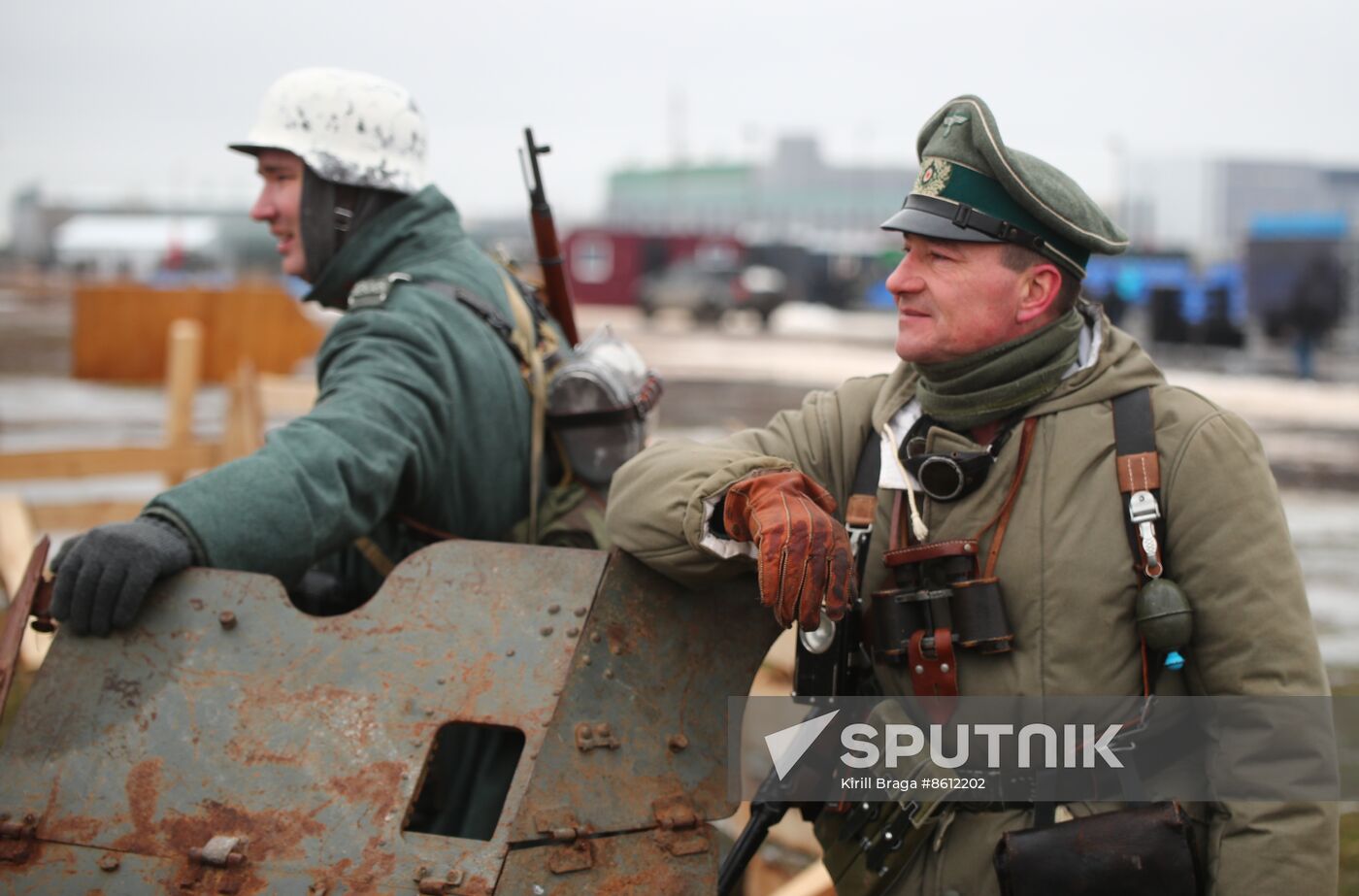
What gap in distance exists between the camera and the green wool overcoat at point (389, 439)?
105 inches

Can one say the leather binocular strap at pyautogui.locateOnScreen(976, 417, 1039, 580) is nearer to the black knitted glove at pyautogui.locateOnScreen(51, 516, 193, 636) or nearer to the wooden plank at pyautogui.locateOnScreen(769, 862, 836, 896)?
the black knitted glove at pyautogui.locateOnScreen(51, 516, 193, 636)

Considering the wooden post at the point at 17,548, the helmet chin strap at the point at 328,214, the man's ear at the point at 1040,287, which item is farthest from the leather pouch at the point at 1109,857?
the wooden post at the point at 17,548

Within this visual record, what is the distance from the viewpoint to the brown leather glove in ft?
7.07

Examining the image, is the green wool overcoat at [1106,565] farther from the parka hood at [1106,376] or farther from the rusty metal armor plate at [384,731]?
the rusty metal armor plate at [384,731]

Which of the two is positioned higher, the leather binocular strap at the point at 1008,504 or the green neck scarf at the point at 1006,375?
the green neck scarf at the point at 1006,375

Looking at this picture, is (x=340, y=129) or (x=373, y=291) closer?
(x=373, y=291)

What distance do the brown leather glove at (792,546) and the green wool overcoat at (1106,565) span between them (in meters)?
0.05

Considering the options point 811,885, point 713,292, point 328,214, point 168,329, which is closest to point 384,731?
point 328,214

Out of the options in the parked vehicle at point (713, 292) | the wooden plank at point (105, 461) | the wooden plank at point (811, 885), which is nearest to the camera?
the wooden plank at point (811, 885)

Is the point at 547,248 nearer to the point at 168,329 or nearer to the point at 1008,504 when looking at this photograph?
the point at 1008,504

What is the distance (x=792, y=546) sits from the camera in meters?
2.16

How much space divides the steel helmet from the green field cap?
1.45m

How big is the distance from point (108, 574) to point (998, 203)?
5.65 feet

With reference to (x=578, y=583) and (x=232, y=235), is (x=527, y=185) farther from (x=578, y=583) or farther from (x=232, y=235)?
(x=232, y=235)
